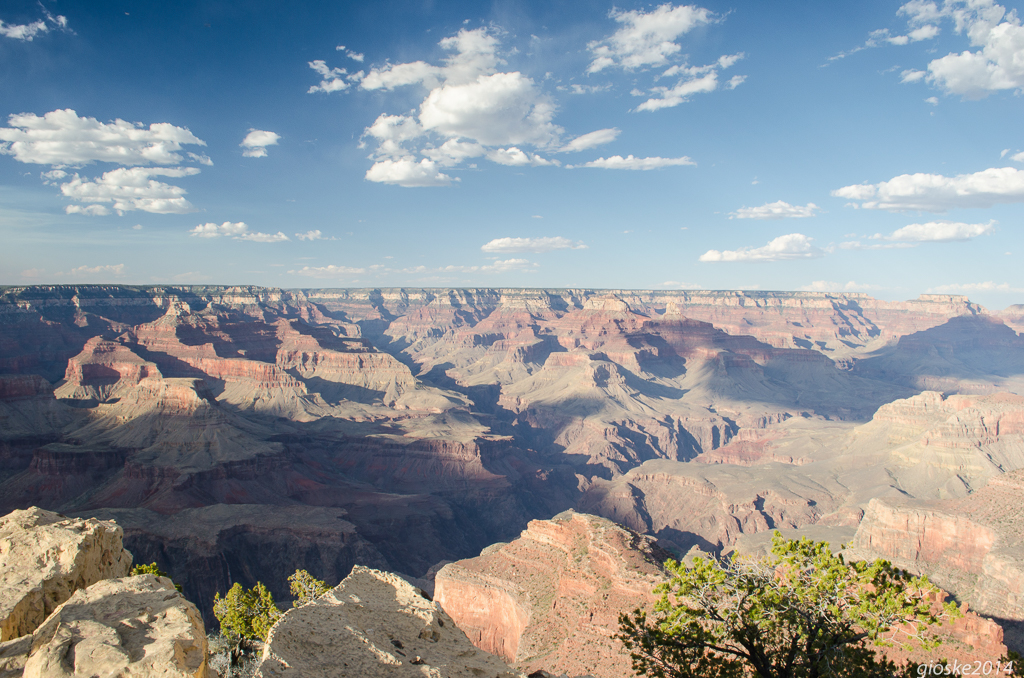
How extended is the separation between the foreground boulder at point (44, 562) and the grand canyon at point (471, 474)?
22.4 meters

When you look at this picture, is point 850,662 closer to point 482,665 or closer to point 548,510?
point 482,665

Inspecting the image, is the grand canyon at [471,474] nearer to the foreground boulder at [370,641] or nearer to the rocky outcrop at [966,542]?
the rocky outcrop at [966,542]

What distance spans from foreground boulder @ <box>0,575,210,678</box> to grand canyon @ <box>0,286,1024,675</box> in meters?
18.2

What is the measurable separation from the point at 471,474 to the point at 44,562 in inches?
3751

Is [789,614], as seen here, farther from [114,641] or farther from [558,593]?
[558,593]

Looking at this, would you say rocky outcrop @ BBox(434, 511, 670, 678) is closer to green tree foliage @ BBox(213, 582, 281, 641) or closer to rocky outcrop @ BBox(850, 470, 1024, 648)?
green tree foliage @ BBox(213, 582, 281, 641)

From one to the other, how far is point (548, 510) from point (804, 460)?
5445 cm

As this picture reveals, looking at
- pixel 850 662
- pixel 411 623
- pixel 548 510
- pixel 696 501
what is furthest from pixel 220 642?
pixel 696 501

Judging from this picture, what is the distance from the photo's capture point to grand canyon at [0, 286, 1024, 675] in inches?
1857

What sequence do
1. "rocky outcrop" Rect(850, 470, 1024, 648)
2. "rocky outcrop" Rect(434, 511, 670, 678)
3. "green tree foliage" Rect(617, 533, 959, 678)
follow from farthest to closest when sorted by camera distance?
1. "rocky outcrop" Rect(850, 470, 1024, 648)
2. "rocky outcrop" Rect(434, 511, 670, 678)
3. "green tree foliage" Rect(617, 533, 959, 678)

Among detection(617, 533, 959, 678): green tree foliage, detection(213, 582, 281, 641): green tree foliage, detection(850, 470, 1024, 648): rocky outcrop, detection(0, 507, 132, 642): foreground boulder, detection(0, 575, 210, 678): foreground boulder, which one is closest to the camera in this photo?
detection(0, 575, 210, 678): foreground boulder

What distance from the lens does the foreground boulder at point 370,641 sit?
38.7 ft

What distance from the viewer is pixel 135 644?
1105 cm

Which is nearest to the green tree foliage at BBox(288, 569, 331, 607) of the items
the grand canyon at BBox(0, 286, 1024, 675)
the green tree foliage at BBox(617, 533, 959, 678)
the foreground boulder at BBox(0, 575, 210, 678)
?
the grand canyon at BBox(0, 286, 1024, 675)
